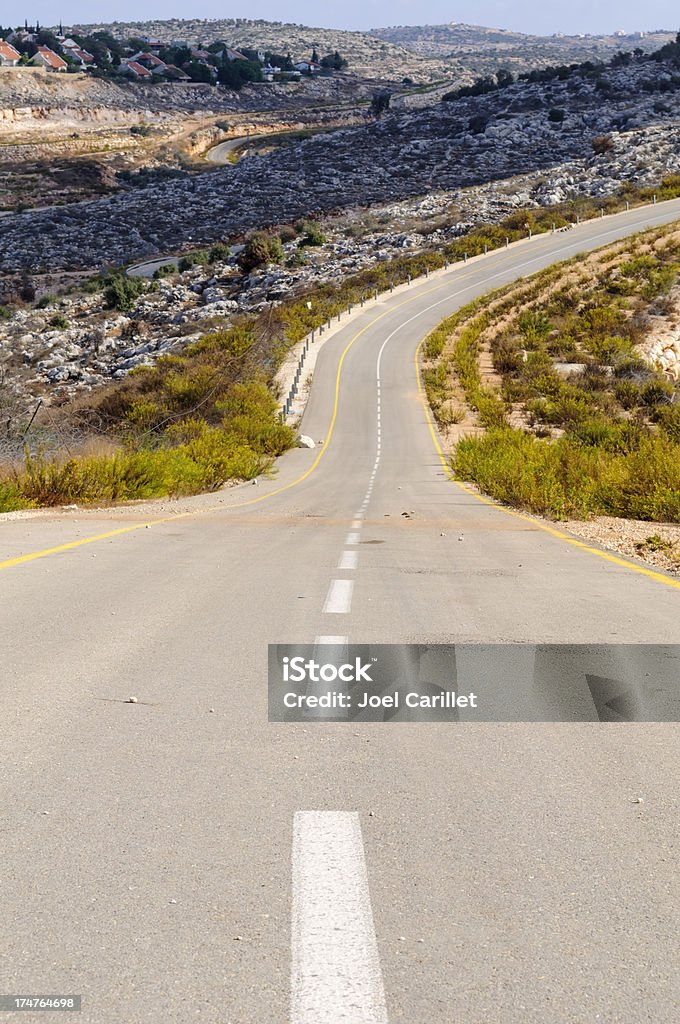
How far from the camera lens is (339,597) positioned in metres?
7.86

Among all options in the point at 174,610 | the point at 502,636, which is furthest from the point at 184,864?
the point at 174,610

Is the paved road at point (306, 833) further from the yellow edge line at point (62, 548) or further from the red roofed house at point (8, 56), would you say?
the red roofed house at point (8, 56)

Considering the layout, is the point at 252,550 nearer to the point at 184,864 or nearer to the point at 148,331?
the point at 184,864

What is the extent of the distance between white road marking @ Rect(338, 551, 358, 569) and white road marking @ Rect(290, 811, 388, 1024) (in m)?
6.60

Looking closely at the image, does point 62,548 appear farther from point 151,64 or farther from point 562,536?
point 151,64

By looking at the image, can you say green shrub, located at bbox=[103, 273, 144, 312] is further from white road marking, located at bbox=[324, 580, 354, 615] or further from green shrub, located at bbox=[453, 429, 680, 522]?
white road marking, located at bbox=[324, 580, 354, 615]

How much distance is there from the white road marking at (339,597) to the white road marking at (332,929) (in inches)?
149

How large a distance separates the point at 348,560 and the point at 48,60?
20019cm

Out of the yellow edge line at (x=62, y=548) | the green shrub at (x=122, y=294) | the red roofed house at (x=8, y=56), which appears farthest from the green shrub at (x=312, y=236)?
the red roofed house at (x=8, y=56)

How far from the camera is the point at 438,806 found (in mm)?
3549

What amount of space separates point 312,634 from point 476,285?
2516 inches

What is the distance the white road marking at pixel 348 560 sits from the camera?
10.0 m

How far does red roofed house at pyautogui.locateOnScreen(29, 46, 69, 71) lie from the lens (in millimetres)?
172038

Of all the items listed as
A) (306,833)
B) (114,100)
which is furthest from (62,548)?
Answer: (114,100)
